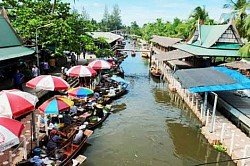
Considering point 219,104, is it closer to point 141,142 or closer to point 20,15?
point 141,142

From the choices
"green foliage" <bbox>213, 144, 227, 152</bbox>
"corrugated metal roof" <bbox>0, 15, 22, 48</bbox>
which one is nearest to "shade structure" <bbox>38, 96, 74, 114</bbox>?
"green foliage" <bbox>213, 144, 227, 152</bbox>

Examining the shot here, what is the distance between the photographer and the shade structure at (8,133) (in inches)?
272

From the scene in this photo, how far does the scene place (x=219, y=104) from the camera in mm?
17594

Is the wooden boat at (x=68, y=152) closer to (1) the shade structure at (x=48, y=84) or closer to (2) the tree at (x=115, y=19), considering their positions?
(1) the shade structure at (x=48, y=84)

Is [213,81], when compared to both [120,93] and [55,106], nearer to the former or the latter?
[55,106]

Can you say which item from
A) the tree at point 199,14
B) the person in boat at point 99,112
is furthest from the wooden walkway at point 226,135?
the tree at point 199,14

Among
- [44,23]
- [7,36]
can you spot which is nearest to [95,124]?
[7,36]

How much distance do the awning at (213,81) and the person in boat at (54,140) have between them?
754cm

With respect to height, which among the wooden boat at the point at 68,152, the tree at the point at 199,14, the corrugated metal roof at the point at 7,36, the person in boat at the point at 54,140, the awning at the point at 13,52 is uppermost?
the tree at the point at 199,14

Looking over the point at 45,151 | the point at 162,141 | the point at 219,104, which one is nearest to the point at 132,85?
the point at 219,104

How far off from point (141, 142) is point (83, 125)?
10.6 ft

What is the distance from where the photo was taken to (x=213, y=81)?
15.5 m

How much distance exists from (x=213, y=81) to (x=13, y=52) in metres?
12.8

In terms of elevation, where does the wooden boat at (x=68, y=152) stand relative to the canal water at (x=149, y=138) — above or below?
above
